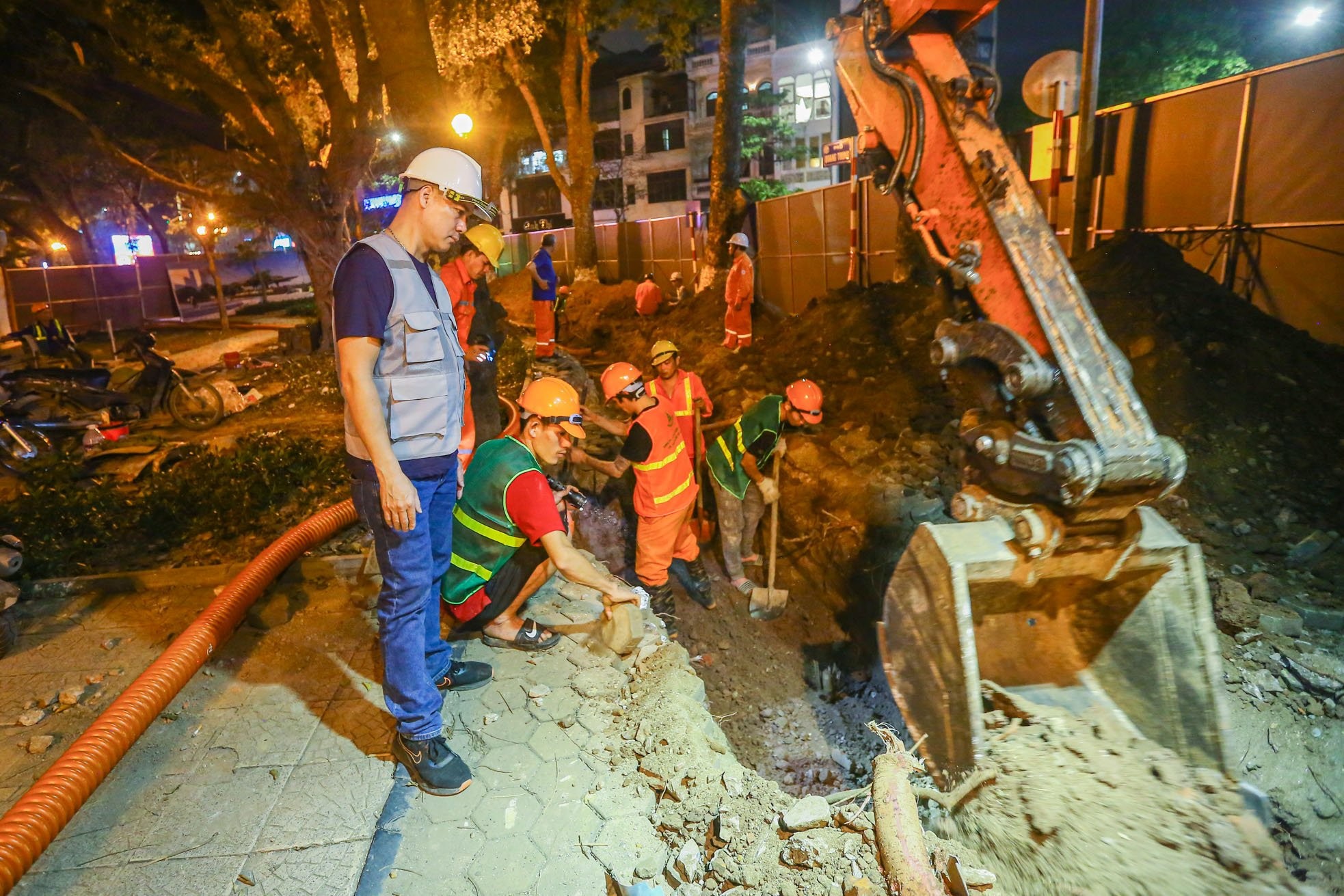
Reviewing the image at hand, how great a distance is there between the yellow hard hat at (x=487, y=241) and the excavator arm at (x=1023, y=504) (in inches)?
122

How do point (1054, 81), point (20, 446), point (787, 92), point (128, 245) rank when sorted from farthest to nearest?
point (128, 245) → point (787, 92) → point (20, 446) → point (1054, 81)

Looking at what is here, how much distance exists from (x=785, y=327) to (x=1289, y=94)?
18.3 ft

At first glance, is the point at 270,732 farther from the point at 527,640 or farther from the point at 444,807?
the point at 527,640

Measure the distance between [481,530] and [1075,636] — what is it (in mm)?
2526

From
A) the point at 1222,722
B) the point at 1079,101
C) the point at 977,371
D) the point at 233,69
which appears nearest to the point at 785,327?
the point at 1079,101

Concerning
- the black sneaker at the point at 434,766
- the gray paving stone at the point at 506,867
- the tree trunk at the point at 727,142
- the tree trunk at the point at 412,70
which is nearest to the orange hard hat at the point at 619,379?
the tree trunk at the point at 412,70

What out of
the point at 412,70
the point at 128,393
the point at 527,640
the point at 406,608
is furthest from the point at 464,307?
the point at 128,393

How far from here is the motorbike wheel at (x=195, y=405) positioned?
9086 mm

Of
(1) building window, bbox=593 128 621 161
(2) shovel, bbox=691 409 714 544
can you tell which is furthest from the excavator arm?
(1) building window, bbox=593 128 621 161

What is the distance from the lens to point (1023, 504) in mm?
2660

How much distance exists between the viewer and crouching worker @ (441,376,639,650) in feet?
10.5

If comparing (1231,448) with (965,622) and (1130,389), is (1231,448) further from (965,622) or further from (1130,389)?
(965,622)

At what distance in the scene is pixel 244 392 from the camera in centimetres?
1030

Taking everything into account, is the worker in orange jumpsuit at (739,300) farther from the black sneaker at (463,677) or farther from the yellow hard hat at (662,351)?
the black sneaker at (463,677)
